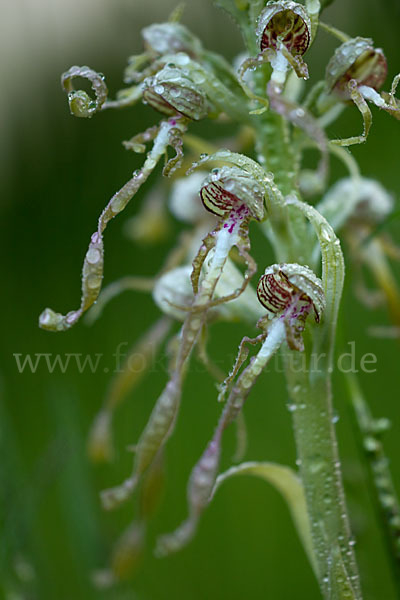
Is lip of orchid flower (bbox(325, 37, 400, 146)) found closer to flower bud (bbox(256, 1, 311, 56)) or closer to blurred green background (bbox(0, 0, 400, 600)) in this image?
flower bud (bbox(256, 1, 311, 56))

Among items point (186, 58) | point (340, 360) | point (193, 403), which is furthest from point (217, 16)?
point (340, 360)

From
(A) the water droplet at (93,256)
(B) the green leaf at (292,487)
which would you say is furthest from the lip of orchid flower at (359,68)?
(B) the green leaf at (292,487)

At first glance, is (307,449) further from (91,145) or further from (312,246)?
(91,145)

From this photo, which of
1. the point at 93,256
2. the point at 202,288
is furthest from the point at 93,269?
the point at 202,288

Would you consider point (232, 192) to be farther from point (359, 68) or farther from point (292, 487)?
point (292, 487)

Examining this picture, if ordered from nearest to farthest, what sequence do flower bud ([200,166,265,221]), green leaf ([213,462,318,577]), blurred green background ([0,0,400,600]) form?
flower bud ([200,166,265,221]) → green leaf ([213,462,318,577]) → blurred green background ([0,0,400,600])

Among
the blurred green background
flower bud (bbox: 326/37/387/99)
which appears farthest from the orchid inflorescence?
the blurred green background
